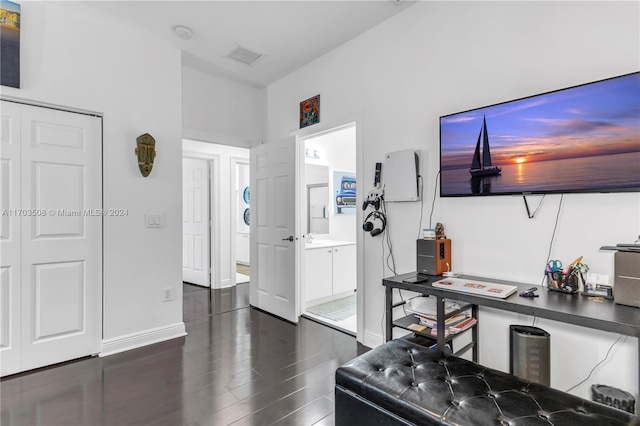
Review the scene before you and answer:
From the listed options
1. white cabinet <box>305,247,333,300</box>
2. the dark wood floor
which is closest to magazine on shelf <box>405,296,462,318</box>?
the dark wood floor

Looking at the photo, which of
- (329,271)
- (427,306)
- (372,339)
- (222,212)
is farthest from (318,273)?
(222,212)

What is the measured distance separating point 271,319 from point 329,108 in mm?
2431

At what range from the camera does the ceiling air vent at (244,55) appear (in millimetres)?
3191

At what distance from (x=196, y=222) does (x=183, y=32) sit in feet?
10.5

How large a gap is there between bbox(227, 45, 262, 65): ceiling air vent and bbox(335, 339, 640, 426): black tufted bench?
10.0 feet

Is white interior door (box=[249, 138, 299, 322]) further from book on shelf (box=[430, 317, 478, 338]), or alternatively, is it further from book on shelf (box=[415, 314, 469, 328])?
book on shelf (box=[430, 317, 478, 338])

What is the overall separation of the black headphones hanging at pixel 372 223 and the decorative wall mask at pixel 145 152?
2102 mm

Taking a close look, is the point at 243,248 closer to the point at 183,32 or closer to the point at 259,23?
the point at 183,32

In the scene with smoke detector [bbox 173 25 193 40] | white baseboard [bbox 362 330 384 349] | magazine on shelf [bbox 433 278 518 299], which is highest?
smoke detector [bbox 173 25 193 40]

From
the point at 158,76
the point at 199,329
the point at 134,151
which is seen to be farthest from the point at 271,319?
the point at 158,76

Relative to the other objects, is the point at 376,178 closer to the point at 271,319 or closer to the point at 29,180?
the point at 271,319

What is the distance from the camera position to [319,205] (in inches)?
191

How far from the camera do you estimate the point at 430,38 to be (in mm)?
2436

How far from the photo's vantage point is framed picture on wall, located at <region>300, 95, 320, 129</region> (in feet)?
11.0
